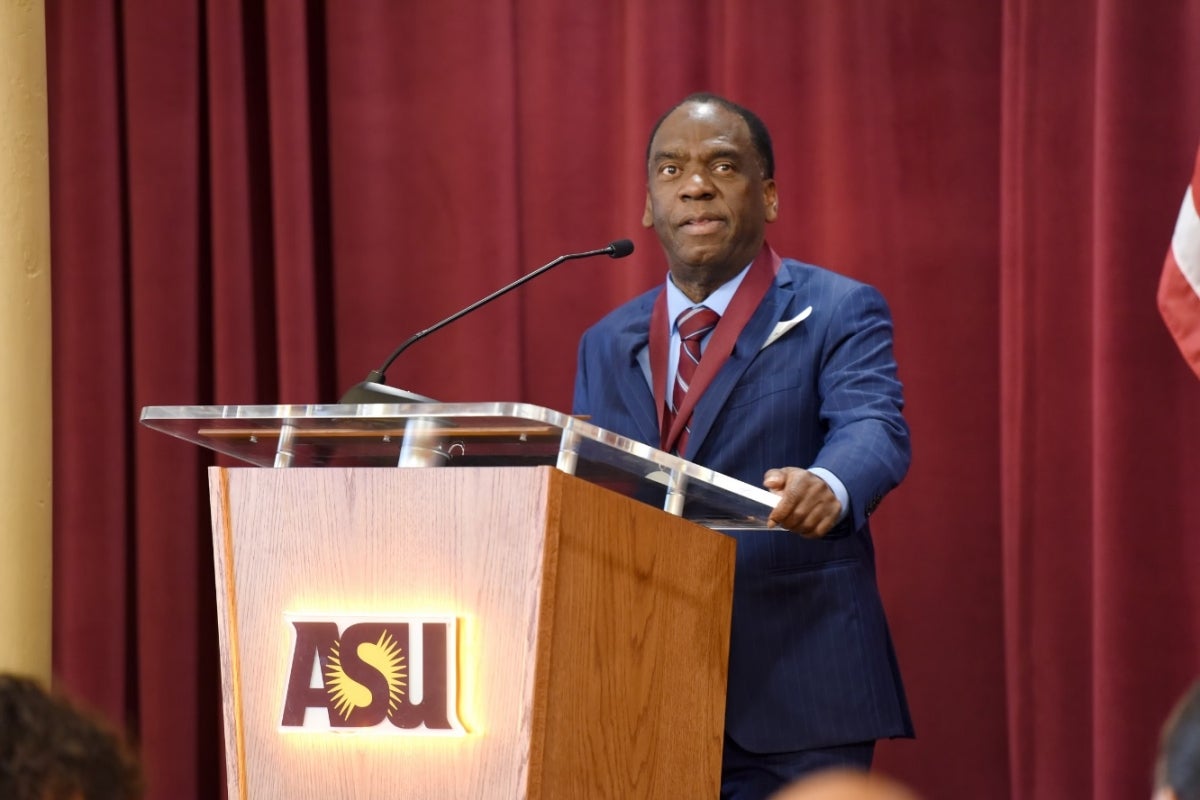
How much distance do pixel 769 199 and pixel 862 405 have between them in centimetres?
53

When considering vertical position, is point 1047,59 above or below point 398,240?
above

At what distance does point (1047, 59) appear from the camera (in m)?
3.30

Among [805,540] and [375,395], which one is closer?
[375,395]

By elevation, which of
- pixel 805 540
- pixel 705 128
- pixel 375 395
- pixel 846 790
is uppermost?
pixel 705 128

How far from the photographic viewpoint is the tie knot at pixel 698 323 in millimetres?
2598

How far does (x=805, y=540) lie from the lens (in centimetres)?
248

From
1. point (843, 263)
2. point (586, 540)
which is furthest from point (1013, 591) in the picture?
point (586, 540)

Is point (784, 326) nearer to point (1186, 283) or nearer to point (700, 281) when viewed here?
point (700, 281)

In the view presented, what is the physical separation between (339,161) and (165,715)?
1.38 metres

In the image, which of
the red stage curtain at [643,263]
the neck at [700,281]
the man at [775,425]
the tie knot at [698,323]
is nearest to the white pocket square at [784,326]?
the man at [775,425]

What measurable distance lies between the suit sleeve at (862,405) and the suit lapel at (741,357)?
10 centimetres

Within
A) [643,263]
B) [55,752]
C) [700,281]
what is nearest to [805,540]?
[700,281]

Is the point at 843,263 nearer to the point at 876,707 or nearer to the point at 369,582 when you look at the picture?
the point at 876,707

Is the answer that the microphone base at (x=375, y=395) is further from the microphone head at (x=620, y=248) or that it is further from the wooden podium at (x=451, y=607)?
the microphone head at (x=620, y=248)
